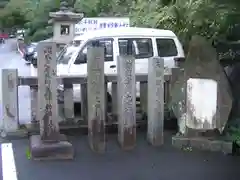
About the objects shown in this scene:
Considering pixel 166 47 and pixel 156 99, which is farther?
pixel 166 47

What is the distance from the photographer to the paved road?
530cm

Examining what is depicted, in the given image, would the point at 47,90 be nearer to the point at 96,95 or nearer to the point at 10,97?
the point at 96,95

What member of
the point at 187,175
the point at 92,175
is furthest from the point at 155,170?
the point at 92,175

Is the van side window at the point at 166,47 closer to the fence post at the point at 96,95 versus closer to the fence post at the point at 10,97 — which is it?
the fence post at the point at 96,95

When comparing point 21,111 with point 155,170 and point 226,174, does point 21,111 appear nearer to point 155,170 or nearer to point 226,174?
point 155,170

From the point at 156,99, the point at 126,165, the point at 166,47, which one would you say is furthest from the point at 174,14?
the point at 126,165

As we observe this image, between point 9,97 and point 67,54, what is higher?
point 67,54

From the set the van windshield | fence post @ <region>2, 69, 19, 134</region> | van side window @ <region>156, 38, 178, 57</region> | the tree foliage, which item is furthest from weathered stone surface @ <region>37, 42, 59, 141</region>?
van side window @ <region>156, 38, 178, 57</region>

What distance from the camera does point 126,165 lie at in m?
5.74

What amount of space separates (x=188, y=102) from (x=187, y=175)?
1.49 metres

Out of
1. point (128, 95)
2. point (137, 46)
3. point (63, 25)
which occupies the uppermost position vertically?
point (137, 46)

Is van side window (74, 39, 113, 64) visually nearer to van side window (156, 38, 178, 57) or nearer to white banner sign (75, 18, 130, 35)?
van side window (156, 38, 178, 57)

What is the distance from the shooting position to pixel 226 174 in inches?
212

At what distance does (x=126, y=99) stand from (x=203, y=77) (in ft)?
4.11
